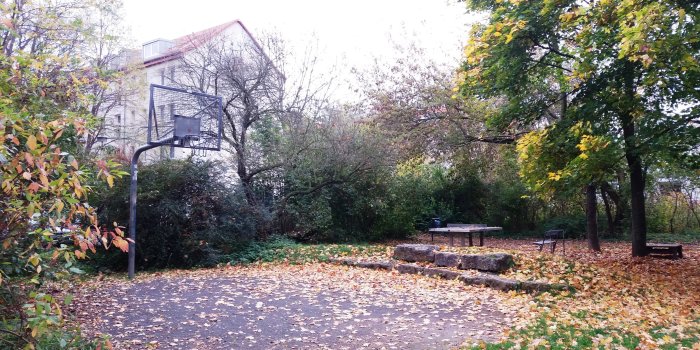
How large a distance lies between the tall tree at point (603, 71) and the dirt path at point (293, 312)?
420cm

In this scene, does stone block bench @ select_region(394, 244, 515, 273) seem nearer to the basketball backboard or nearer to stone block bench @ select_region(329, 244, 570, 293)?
stone block bench @ select_region(329, 244, 570, 293)

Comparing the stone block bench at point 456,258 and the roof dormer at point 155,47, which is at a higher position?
the roof dormer at point 155,47

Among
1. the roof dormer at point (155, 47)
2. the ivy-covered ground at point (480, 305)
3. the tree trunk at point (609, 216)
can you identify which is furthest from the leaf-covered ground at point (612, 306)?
the roof dormer at point (155, 47)

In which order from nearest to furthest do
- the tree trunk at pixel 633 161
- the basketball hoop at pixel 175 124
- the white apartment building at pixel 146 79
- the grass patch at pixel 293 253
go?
the tree trunk at pixel 633 161, the basketball hoop at pixel 175 124, the grass patch at pixel 293 253, the white apartment building at pixel 146 79

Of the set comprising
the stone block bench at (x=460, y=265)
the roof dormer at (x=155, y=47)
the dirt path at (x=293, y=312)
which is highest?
the roof dormer at (x=155, y=47)

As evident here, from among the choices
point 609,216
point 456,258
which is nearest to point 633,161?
point 456,258

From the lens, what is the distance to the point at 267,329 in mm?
6227

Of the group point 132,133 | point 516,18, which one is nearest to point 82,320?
point 516,18

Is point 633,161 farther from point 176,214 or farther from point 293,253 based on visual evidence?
point 176,214

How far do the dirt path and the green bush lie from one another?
2304mm

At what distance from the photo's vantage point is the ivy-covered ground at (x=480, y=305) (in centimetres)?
564

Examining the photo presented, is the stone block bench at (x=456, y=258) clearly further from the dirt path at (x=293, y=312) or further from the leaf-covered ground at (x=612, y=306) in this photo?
the dirt path at (x=293, y=312)

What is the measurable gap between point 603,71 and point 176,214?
9.65 m

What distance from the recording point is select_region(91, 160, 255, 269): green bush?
486 inches
